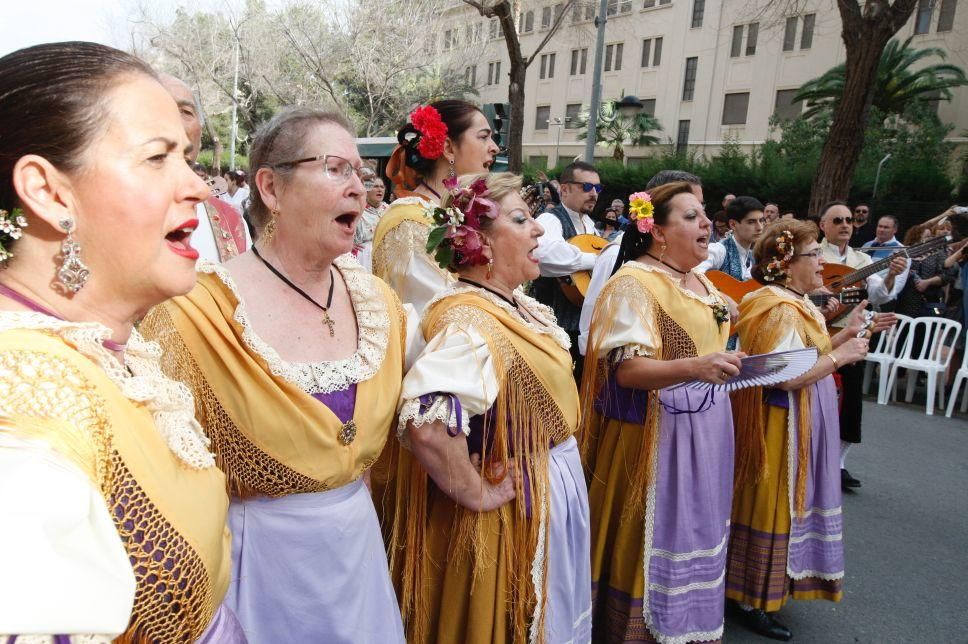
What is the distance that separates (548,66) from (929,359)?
37.0m

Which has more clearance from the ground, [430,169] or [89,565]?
[430,169]

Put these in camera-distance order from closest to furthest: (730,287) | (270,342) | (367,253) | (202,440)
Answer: (202,440)
(270,342)
(367,253)
(730,287)

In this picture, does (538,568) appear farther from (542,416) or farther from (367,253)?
(367,253)

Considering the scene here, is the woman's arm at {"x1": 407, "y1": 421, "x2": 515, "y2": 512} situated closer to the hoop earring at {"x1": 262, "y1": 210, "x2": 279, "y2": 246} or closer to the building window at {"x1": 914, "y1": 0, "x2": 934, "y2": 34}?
the hoop earring at {"x1": 262, "y1": 210, "x2": 279, "y2": 246}

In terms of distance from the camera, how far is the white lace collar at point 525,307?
7.68 ft

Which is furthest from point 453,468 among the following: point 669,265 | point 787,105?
point 787,105

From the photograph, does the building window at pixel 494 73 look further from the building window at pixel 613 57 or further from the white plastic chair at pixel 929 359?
the white plastic chair at pixel 929 359

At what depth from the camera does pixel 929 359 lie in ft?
25.4

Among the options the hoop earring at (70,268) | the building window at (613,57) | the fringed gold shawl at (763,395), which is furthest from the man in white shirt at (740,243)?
the building window at (613,57)

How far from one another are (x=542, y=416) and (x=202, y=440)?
127cm

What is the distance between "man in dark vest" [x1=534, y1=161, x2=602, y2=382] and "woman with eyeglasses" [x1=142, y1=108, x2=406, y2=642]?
8.47 ft

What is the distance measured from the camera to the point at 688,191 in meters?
3.27

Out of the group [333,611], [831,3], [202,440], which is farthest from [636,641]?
[831,3]

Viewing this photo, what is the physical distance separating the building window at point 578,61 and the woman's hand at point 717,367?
127 ft
